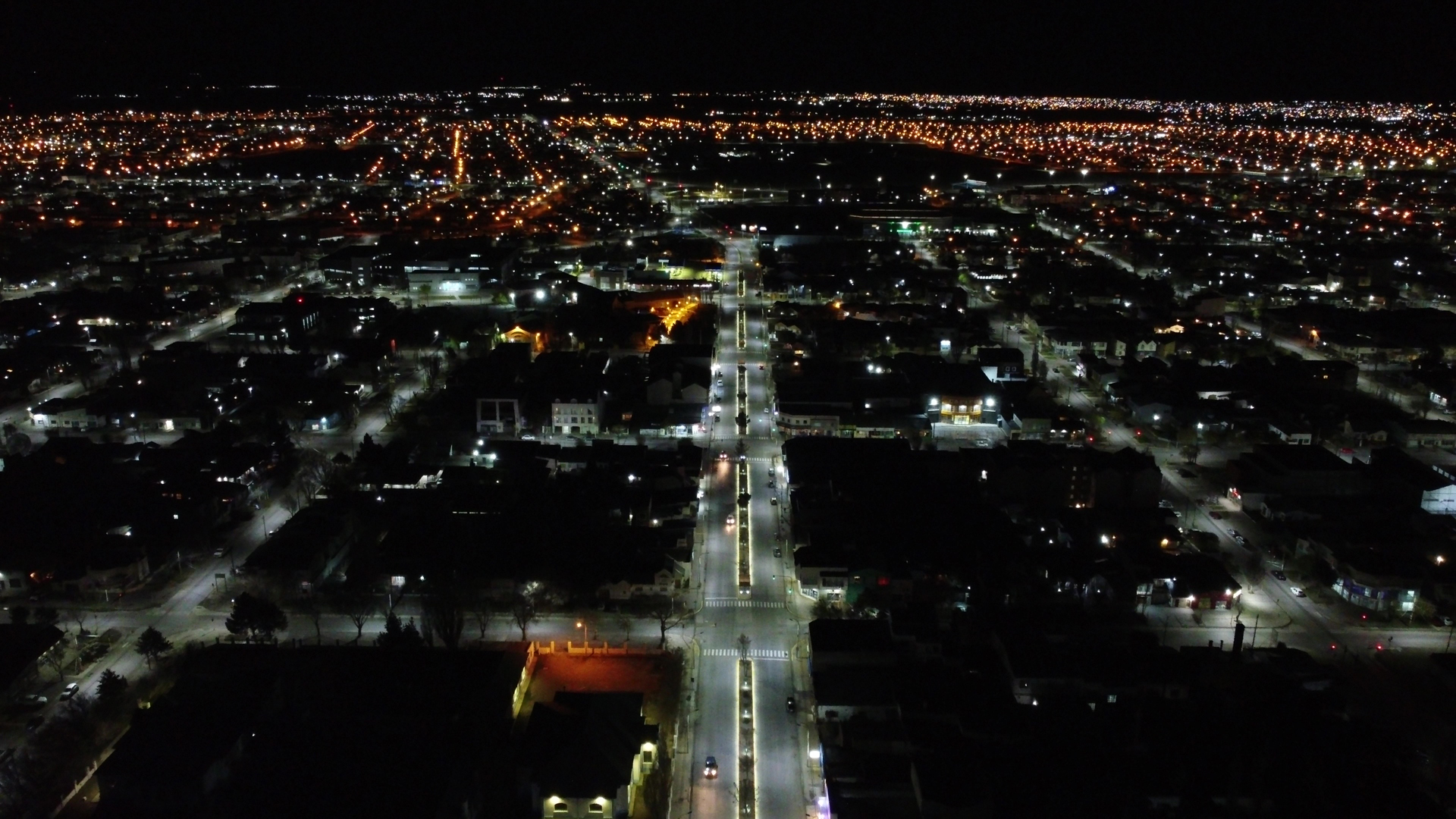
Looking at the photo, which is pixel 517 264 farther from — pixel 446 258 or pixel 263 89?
pixel 263 89

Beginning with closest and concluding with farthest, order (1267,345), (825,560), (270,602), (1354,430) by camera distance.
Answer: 1. (270,602)
2. (825,560)
3. (1354,430)
4. (1267,345)

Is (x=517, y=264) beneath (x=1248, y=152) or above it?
beneath

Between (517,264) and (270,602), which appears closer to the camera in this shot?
(270,602)

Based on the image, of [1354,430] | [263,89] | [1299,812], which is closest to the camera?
[1299,812]

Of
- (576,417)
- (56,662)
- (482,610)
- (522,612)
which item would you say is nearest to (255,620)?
(56,662)

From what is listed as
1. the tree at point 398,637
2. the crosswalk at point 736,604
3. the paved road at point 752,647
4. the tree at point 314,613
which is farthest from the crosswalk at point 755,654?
the tree at point 314,613

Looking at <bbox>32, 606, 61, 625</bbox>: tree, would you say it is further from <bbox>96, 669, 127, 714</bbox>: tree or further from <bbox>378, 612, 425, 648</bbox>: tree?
<bbox>378, 612, 425, 648</bbox>: tree

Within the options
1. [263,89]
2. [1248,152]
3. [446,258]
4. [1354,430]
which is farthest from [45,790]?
[263,89]

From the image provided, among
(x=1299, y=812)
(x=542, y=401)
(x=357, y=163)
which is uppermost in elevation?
(x=357, y=163)
